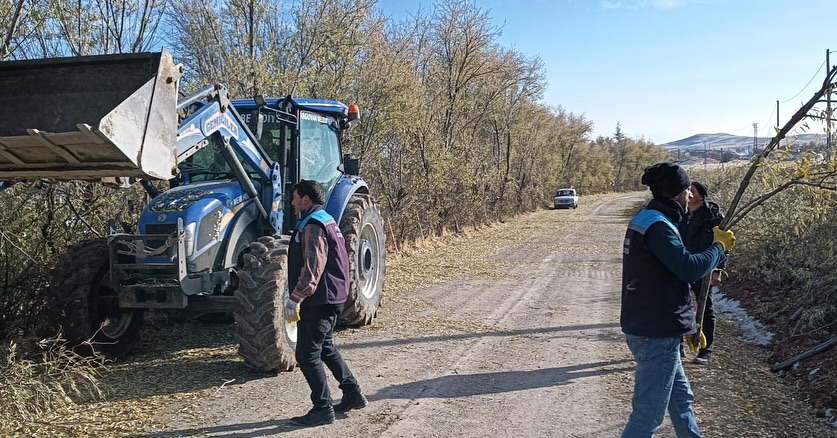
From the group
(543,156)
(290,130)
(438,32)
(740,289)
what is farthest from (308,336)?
(543,156)

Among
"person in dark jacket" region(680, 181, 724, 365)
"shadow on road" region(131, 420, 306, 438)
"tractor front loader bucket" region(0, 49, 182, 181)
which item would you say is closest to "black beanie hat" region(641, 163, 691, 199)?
"person in dark jacket" region(680, 181, 724, 365)

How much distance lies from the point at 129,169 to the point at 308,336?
173cm

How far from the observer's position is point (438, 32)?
68.5ft

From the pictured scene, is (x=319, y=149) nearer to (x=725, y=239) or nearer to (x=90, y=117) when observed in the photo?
(x=90, y=117)

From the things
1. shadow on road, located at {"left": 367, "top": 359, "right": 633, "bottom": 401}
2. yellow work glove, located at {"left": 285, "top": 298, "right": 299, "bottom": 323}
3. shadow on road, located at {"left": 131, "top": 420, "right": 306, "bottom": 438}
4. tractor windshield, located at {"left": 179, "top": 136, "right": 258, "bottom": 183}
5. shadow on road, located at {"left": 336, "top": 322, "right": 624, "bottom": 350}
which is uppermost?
tractor windshield, located at {"left": 179, "top": 136, "right": 258, "bottom": 183}

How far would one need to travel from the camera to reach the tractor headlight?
547 centimetres

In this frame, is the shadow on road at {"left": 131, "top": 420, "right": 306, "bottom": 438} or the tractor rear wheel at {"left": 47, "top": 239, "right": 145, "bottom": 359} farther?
the tractor rear wheel at {"left": 47, "top": 239, "right": 145, "bottom": 359}

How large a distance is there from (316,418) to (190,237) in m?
2.15

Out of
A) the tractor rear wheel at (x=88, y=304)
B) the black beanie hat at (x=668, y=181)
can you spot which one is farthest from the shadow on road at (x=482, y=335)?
the black beanie hat at (x=668, y=181)

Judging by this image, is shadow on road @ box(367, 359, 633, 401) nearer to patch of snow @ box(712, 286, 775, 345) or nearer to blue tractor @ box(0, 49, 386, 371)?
blue tractor @ box(0, 49, 386, 371)

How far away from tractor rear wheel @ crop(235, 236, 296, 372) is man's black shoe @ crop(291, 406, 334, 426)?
951 millimetres

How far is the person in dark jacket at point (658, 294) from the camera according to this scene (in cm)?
330

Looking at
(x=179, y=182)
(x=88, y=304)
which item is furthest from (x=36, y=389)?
(x=179, y=182)

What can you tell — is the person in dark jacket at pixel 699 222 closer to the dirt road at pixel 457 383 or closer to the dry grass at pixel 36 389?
the dirt road at pixel 457 383
